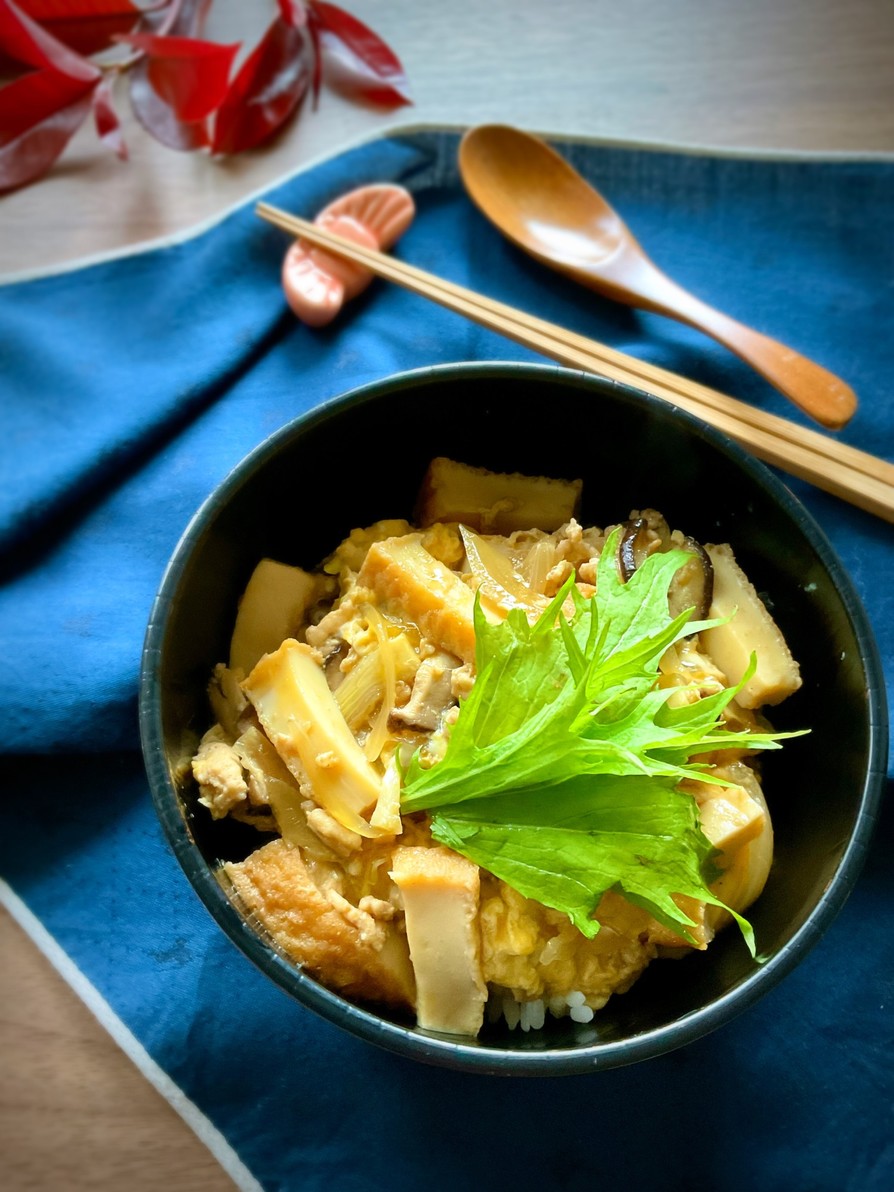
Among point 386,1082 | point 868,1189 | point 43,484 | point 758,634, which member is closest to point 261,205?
point 43,484

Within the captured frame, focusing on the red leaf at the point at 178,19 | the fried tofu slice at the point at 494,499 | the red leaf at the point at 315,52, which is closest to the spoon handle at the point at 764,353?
the fried tofu slice at the point at 494,499

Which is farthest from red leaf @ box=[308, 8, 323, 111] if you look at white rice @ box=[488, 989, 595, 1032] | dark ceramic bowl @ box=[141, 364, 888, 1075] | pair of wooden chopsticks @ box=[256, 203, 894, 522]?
white rice @ box=[488, 989, 595, 1032]

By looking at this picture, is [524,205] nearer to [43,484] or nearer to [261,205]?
[261,205]

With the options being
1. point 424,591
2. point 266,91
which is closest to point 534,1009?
point 424,591

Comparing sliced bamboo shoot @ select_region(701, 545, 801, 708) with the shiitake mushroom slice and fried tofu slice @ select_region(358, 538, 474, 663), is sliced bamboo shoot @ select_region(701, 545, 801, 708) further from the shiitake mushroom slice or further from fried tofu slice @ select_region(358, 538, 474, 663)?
fried tofu slice @ select_region(358, 538, 474, 663)

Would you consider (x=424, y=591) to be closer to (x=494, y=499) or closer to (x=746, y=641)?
(x=494, y=499)
